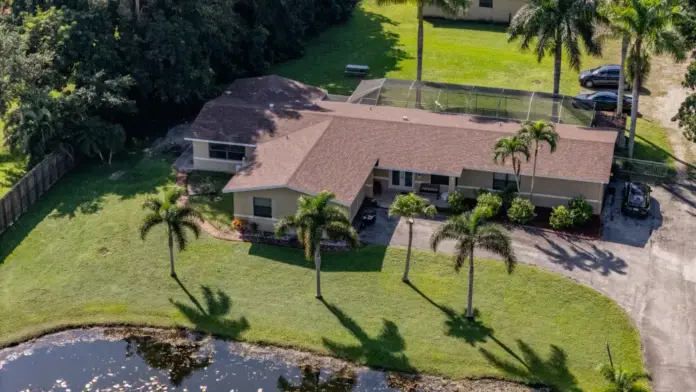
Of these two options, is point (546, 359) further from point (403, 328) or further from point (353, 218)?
point (353, 218)

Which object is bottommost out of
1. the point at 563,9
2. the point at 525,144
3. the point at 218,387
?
the point at 218,387

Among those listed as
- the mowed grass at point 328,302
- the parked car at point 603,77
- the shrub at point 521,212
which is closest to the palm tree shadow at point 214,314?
the mowed grass at point 328,302

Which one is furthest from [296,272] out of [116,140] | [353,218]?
[116,140]

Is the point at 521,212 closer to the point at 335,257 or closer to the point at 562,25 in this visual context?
the point at 335,257

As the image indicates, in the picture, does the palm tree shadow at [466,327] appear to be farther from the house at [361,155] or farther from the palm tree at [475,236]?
→ the house at [361,155]

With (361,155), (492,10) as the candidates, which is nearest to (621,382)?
(361,155)

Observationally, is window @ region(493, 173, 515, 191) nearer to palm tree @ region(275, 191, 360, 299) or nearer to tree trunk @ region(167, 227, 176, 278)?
palm tree @ region(275, 191, 360, 299)
